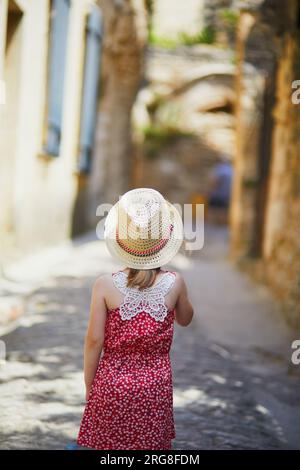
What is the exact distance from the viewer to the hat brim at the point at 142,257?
2.30 m

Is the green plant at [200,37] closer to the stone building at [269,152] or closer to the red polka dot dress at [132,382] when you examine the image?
the stone building at [269,152]

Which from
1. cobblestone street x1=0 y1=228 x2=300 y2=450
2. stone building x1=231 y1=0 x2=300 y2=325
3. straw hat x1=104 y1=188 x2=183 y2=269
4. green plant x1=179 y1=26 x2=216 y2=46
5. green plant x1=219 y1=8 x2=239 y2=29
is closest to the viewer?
straw hat x1=104 y1=188 x2=183 y2=269

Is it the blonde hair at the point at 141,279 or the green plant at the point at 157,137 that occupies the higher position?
the green plant at the point at 157,137

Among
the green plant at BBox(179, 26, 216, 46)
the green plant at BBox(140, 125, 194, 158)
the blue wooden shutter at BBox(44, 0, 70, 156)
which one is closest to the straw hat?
the blue wooden shutter at BBox(44, 0, 70, 156)

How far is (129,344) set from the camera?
2.31m

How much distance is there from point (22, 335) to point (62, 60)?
12.7 feet

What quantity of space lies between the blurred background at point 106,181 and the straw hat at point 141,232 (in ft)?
3.74

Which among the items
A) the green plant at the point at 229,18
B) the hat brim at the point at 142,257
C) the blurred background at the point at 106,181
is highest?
the green plant at the point at 229,18

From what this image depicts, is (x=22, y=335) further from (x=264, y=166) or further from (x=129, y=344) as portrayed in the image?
(x=264, y=166)

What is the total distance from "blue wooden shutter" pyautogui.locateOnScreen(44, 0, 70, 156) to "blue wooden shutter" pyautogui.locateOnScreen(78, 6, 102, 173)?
145 centimetres

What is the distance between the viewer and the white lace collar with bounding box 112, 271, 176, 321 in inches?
90.7

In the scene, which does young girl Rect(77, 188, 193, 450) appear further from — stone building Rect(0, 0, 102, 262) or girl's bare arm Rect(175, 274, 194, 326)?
stone building Rect(0, 0, 102, 262)

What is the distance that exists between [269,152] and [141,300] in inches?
261

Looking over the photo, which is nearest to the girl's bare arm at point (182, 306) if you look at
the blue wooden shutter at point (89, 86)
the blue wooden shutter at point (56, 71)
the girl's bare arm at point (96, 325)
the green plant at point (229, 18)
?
the girl's bare arm at point (96, 325)
